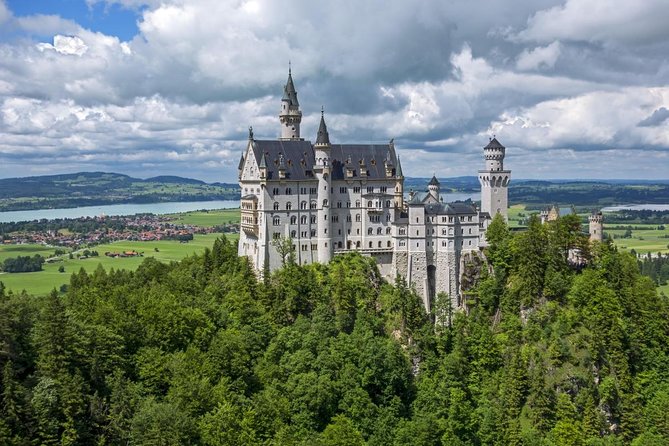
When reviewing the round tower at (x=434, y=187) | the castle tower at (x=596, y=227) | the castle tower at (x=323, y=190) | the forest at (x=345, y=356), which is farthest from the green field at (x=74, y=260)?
the castle tower at (x=596, y=227)

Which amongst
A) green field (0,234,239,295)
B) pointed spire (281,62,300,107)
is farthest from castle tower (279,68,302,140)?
green field (0,234,239,295)

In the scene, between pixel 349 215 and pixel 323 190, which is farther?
pixel 349 215

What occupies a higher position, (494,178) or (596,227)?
(494,178)

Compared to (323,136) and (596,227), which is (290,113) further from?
(596,227)

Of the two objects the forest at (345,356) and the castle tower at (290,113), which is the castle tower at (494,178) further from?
the castle tower at (290,113)

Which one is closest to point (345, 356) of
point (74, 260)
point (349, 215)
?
point (349, 215)

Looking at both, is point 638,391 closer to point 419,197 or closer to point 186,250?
point 419,197
